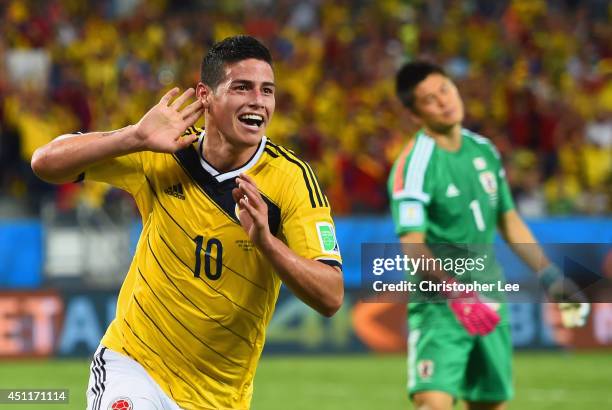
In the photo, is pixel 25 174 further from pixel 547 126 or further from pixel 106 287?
pixel 547 126

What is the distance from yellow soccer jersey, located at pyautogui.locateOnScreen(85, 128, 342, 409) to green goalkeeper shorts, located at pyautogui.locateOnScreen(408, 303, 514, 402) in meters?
1.93

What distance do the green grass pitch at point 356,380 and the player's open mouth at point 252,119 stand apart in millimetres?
5842

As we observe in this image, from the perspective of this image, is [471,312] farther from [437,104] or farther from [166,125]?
[166,125]

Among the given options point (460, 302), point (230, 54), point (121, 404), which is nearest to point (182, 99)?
point (230, 54)

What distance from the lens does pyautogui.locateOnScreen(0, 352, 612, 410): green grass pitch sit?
10.8m

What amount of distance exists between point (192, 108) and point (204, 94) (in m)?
0.19

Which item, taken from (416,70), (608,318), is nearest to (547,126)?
(608,318)

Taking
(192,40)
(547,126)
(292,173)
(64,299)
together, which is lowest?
(292,173)

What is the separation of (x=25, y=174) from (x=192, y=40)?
444 cm

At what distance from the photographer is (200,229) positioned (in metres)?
4.94

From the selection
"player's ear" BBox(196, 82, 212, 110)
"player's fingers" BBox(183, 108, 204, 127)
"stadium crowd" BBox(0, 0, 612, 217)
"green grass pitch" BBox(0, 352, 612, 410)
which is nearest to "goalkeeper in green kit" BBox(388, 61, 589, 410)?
"player's ear" BBox(196, 82, 212, 110)

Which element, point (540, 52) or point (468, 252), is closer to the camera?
point (468, 252)

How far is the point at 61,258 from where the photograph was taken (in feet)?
43.8

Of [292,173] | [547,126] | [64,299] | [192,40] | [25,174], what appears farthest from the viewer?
[192,40]
